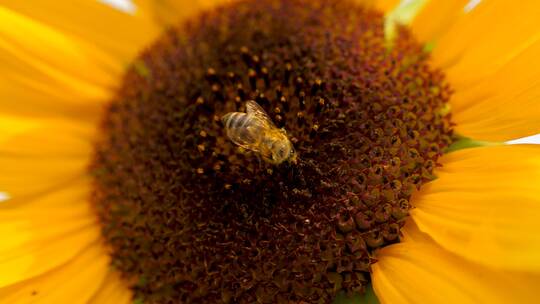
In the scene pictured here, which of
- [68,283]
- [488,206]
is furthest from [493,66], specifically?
[68,283]

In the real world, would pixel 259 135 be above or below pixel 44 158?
above

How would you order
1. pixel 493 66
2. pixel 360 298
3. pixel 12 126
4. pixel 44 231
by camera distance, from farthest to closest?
1. pixel 12 126
2. pixel 44 231
3. pixel 493 66
4. pixel 360 298

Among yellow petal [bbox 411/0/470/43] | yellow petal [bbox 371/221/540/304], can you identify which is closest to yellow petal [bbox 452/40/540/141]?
yellow petal [bbox 411/0/470/43]

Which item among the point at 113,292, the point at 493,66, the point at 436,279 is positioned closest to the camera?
the point at 436,279

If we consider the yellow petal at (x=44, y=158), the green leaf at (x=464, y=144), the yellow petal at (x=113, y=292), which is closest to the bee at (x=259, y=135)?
the green leaf at (x=464, y=144)

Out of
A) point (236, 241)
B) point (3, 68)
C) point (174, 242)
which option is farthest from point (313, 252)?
point (3, 68)

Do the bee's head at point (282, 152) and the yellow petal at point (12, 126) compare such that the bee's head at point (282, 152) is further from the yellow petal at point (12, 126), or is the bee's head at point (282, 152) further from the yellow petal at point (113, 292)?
the yellow petal at point (12, 126)

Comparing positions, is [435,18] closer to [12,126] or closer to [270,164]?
[270,164]
